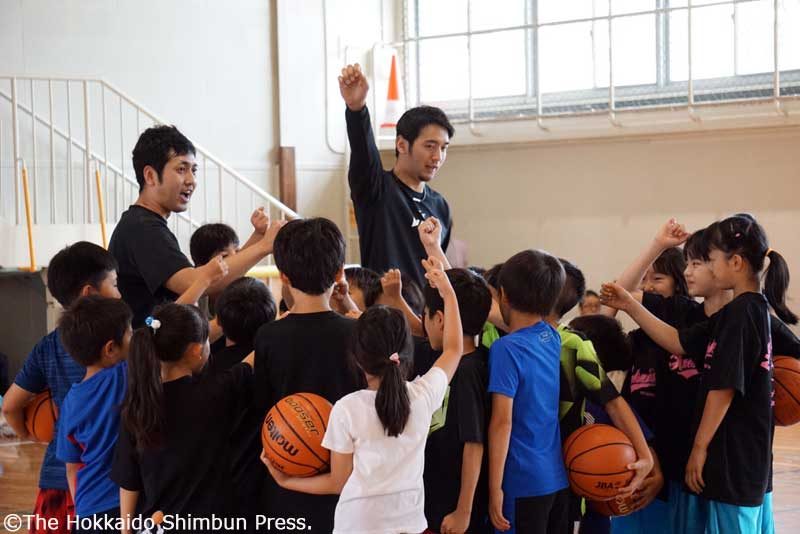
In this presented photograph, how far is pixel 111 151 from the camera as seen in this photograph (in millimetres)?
7785

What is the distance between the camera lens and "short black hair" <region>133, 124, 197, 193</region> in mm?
2902

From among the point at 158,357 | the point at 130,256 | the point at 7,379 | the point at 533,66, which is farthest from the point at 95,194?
the point at 158,357

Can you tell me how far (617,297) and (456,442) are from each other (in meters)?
0.63

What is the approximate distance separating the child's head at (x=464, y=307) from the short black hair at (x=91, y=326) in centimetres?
78

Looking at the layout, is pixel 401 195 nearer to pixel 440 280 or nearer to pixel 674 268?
pixel 440 280

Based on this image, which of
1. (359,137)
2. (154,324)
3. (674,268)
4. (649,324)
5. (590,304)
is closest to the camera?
(154,324)

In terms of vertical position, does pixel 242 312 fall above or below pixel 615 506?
above

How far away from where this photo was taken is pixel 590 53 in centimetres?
783

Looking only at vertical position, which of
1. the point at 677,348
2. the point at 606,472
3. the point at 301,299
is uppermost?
the point at 301,299

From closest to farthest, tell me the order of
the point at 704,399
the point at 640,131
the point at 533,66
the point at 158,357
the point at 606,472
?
the point at 158,357, the point at 606,472, the point at 704,399, the point at 640,131, the point at 533,66

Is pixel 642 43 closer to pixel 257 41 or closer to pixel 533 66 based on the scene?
pixel 533 66

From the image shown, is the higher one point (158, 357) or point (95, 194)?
point (95, 194)

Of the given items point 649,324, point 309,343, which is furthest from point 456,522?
point 649,324

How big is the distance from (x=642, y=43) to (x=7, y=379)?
5.46 metres
